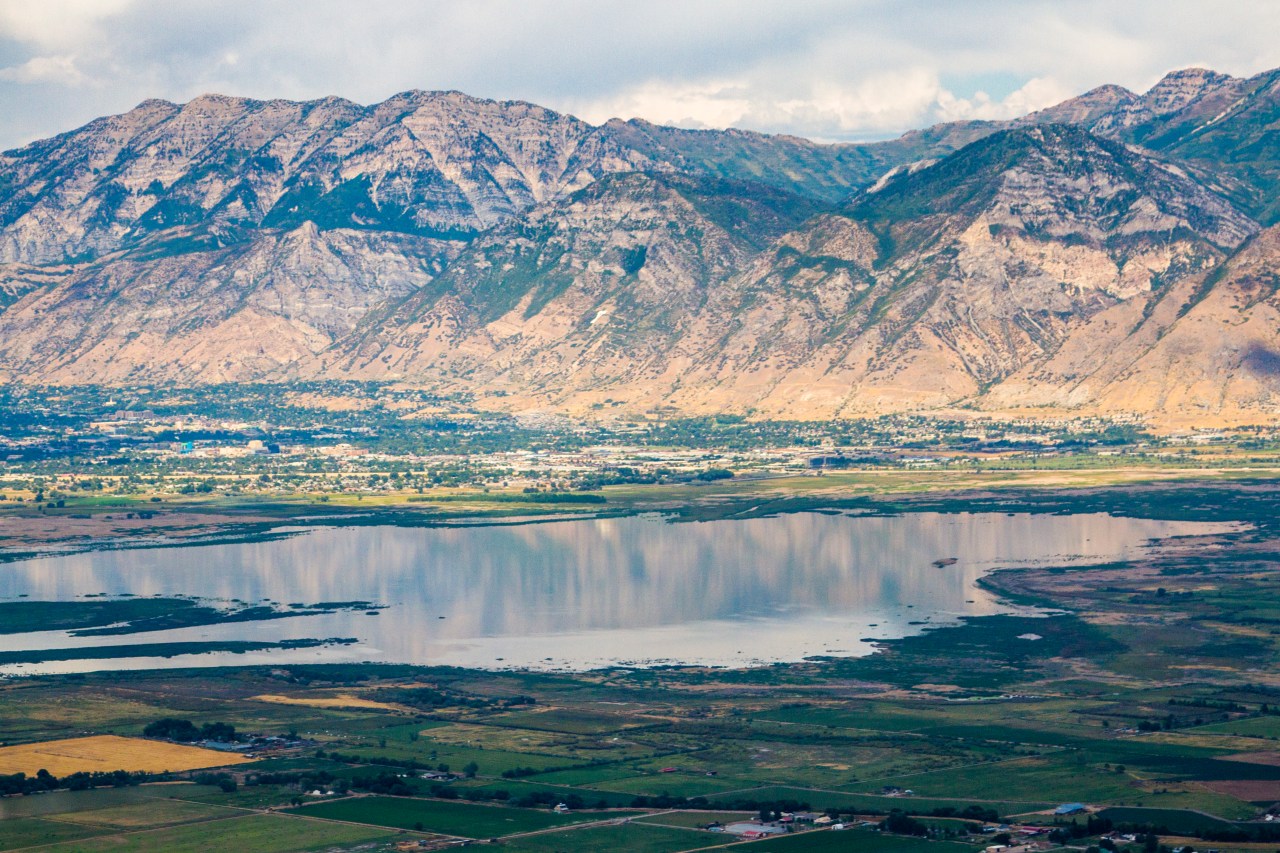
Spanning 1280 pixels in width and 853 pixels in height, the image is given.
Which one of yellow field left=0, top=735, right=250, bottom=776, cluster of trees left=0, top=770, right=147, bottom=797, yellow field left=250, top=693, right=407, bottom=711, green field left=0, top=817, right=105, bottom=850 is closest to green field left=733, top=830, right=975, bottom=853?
green field left=0, top=817, right=105, bottom=850

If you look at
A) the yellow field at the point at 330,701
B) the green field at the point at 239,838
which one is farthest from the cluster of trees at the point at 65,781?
the yellow field at the point at 330,701

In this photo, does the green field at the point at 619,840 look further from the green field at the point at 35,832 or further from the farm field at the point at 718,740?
the green field at the point at 35,832

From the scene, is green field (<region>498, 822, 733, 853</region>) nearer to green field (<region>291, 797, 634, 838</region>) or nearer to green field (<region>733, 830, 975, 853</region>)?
green field (<region>291, 797, 634, 838</region>)

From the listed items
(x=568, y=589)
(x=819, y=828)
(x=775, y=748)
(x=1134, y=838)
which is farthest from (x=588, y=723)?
(x=568, y=589)

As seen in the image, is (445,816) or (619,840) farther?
(445,816)

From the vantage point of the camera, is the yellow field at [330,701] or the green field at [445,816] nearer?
the green field at [445,816]

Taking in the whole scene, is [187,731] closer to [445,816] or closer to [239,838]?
[445,816]

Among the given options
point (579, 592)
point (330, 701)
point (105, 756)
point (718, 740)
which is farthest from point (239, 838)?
point (579, 592)
